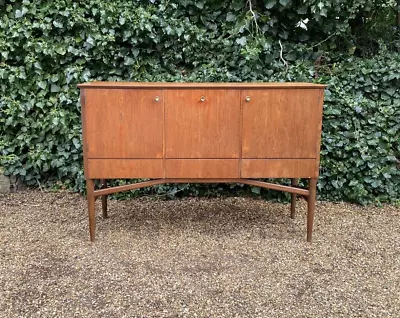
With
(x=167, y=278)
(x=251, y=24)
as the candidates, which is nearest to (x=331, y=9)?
(x=251, y=24)

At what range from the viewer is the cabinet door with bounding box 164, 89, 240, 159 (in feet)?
8.23

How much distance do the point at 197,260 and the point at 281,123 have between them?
0.99 metres

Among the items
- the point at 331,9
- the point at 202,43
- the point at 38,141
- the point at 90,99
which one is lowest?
the point at 38,141

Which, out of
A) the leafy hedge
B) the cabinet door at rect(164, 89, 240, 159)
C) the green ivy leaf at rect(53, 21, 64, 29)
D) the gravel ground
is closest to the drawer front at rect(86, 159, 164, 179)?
the cabinet door at rect(164, 89, 240, 159)

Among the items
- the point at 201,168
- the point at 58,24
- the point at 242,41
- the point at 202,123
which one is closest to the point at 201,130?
the point at 202,123

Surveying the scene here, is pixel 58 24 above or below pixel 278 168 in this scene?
above

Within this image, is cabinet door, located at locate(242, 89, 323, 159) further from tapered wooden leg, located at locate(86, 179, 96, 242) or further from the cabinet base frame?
tapered wooden leg, located at locate(86, 179, 96, 242)

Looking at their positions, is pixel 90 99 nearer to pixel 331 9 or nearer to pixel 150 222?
pixel 150 222

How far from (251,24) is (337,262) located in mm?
2041

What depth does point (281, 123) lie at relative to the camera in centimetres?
255

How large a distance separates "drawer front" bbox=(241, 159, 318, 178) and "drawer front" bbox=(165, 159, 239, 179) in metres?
0.08

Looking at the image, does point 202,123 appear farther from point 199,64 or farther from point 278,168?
point 199,64

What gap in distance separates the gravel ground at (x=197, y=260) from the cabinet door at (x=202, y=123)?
631 mm

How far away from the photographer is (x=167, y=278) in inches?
88.5
